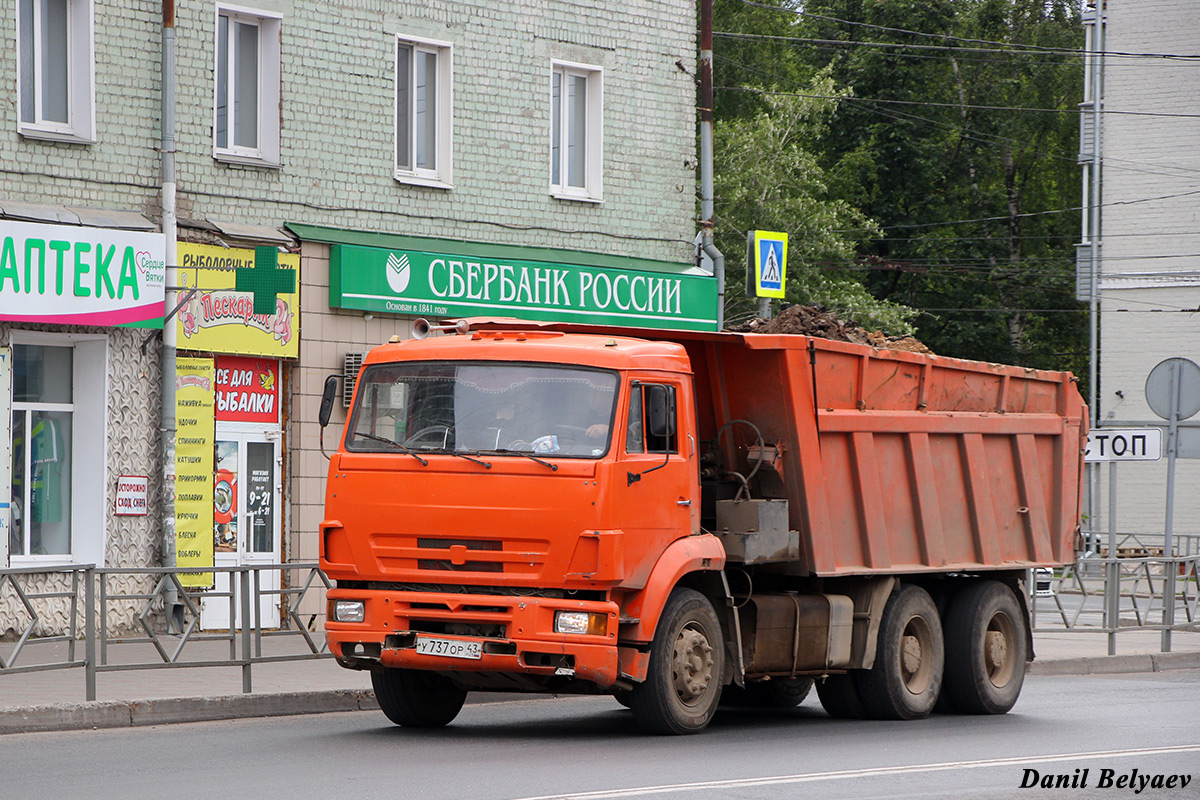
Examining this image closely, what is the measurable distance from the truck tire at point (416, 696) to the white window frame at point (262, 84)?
352 inches

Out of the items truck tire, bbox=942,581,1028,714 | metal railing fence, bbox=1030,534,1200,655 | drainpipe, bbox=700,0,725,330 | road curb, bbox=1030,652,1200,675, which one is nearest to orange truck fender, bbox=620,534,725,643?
truck tire, bbox=942,581,1028,714

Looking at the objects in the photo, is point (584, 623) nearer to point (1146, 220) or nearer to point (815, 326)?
point (815, 326)

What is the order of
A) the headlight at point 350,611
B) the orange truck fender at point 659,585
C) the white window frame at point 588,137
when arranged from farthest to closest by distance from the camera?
the white window frame at point 588,137
the headlight at point 350,611
the orange truck fender at point 659,585

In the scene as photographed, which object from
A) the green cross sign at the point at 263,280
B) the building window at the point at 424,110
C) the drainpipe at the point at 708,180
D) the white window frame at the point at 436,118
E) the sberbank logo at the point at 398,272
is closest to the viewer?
the green cross sign at the point at 263,280

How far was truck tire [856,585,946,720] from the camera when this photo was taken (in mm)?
13289

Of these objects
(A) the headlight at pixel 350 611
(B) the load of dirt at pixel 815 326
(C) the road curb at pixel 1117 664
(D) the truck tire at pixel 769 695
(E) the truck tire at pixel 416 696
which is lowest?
(C) the road curb at pixel 1117 664

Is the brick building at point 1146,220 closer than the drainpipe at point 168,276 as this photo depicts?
No

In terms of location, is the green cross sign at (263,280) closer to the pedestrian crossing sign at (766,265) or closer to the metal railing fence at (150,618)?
the metal railing fence at (150,618)

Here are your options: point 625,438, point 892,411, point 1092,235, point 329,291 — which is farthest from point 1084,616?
point 1092,235

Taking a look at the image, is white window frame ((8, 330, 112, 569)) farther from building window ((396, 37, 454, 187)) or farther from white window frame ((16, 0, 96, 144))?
building window ((396, 37, 454, 187))

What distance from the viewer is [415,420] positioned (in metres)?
11.6

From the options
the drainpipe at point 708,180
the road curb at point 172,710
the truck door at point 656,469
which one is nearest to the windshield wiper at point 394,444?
the truck door at point 656,469

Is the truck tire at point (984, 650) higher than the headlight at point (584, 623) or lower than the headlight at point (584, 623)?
lower

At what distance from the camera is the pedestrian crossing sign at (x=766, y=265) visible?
876 inches
